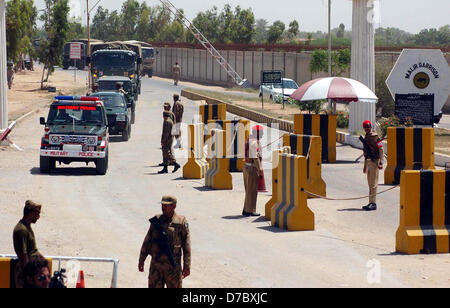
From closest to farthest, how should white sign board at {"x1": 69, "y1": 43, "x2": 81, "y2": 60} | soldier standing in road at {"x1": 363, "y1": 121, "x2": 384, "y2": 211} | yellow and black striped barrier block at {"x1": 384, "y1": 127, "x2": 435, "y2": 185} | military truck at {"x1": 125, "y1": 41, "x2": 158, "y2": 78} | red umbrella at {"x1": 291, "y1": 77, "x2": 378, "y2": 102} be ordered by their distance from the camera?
soldier standing in road at {"x1": 363, "y1": 121, "x2": 384, "y2": 211}
yellow and black striped barrier block at {"x1": 384, "y1": 127, "x2": 435, "y2": 185}
red umbrella at {"x1": 291, "y1": 77, "x2": 378, "y2": 102}
white sign board at {"x1": 69, "y1": 43, "x2": 81, "y2": 60}
military truck at {"x1": 125, "y1": 41, "x2": 158, "y2": 78}

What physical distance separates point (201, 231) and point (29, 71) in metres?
80.3

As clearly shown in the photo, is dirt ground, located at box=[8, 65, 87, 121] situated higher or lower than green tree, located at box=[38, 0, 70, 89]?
lower

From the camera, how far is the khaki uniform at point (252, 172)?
619 inches

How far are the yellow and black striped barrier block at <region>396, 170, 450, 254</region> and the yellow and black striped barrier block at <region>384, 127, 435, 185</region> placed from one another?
6564 mm

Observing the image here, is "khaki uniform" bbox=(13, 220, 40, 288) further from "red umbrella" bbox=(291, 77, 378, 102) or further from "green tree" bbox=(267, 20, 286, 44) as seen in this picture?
"green tree" bbox=(267, 20, 286, 44)

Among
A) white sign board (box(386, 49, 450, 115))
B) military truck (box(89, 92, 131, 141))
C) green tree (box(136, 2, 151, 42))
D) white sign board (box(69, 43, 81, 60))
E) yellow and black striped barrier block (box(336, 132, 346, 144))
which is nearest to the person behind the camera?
white sign board (box(386, 49, 450, 115))

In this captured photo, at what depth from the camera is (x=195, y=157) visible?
21.5m

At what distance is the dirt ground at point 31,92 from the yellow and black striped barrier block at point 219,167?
707 inches

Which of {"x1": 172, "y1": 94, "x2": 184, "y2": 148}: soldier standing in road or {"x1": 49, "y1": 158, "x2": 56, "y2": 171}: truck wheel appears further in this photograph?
{"x1": 172, "y1": 94, "x2": 184, "y2": 148}: soldier standing in road

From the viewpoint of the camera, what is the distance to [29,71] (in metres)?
91.1

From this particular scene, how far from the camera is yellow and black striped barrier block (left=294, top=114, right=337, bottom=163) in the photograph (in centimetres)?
2408

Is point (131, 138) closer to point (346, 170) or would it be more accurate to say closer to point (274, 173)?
point (346, 170)

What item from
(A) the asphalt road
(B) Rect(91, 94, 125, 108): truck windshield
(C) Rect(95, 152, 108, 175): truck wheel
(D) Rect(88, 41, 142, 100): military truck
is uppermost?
(D) Rect(88, 41, 142, 100): military truck

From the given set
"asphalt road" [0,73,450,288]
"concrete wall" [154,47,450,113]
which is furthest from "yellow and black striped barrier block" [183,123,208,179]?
"concrete wall" [154,47,450,113]
